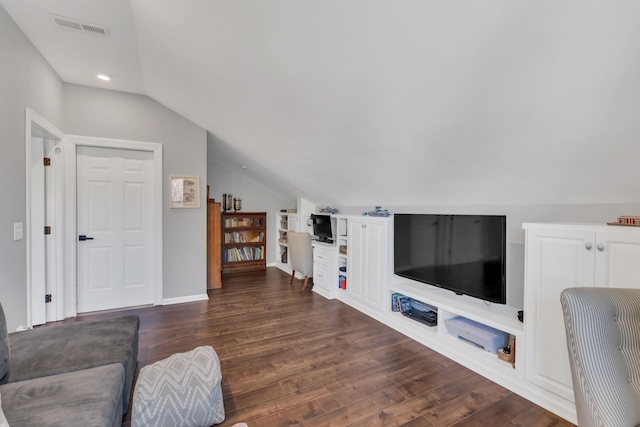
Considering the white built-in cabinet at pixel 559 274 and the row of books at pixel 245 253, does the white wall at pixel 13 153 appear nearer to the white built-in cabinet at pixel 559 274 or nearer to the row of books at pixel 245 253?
the row of books at pixel 245 253

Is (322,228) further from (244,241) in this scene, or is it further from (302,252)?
(244,241)

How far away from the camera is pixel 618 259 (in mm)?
1573

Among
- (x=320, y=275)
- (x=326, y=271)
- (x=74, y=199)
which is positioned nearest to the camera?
(x=74, y=199)

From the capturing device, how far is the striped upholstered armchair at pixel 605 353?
1027 mm

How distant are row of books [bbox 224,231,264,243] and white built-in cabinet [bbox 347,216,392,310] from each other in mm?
2806

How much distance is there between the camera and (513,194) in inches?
88.9

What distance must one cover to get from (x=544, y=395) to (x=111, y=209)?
454cm

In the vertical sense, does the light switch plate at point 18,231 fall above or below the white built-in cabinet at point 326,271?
above

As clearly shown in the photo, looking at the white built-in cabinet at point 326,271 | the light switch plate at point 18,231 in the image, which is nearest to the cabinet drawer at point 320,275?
the white built-in cabinet at point 326,271

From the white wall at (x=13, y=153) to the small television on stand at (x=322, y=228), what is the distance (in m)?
3.34

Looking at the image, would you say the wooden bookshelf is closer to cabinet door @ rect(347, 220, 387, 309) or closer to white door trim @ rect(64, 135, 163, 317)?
white door trim @ rect(64, 135, 163, 317)

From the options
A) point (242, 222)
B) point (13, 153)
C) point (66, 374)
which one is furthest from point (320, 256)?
point (13, 153)

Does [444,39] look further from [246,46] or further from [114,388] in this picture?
[114,388]

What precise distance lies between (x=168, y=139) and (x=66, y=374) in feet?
10.1
